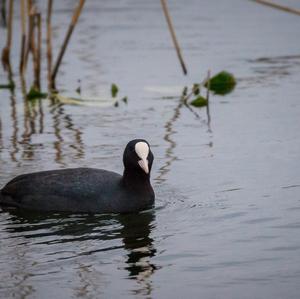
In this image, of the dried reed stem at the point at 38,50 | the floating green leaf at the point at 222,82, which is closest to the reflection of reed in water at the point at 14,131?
the dried reed stem at the point at 38,50

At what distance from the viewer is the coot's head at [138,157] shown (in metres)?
8.78

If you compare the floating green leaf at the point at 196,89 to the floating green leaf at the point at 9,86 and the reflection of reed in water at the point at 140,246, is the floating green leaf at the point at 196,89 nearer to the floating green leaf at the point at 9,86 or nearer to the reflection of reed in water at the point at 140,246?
the floating green leaf at the point at 9,86

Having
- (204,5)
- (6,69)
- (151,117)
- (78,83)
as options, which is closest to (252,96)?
(151,117)

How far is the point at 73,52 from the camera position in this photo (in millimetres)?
17562

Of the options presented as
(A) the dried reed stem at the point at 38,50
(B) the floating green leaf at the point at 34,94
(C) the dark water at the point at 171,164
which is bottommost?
(C) the dark water at the point at 171,164

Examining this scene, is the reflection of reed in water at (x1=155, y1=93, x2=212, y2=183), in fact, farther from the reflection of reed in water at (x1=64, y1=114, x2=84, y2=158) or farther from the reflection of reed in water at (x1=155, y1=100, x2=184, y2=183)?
the reflection of reed in water at (x1=64, y1=114, x2=84, y2=158)

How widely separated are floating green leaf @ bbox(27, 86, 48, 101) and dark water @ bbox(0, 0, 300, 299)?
19cm

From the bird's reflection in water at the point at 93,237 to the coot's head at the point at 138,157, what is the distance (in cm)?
40

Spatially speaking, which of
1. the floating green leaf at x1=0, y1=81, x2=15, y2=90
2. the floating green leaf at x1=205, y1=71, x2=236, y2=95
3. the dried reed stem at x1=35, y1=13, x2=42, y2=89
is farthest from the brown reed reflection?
the floating green leaf at x1=205, y1=71, x2=236, y2=95

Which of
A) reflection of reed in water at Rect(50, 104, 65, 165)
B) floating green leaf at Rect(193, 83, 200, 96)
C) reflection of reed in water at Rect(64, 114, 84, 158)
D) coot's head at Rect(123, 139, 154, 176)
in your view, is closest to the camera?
coot's head at Rect(123, 139, 154, 176)

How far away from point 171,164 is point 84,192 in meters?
1.65

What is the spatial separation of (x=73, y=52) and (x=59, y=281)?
1085 centimetres

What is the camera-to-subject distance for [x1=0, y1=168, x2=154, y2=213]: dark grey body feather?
8.88m

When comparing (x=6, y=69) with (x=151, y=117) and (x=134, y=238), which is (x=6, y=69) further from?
(x=134, y=238)
